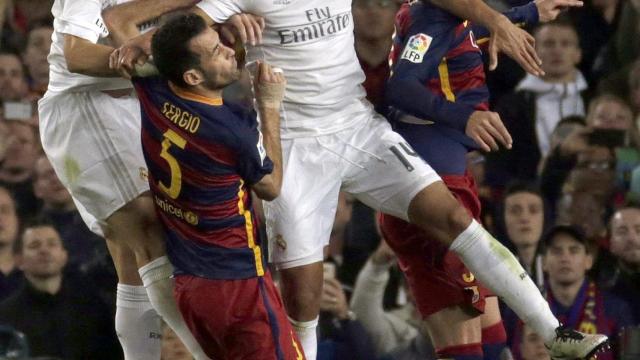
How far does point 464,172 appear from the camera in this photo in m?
7.77

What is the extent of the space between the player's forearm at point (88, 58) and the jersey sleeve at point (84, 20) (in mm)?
29

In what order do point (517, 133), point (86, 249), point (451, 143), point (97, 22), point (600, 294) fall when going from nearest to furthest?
point (97, 22)
point (451, 143)
point (600, 294)
point (86, 249)
point (517, 133)

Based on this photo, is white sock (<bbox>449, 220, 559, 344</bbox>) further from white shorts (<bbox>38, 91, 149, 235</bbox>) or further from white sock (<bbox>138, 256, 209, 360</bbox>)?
white shorts (<bbox>38, 91, 149, 235</bbox>)

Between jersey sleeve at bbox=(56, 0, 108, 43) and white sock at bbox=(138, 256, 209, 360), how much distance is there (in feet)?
2.99

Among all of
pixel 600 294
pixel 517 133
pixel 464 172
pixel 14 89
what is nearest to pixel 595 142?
pixel 517 133

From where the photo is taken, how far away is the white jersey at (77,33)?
283 inches

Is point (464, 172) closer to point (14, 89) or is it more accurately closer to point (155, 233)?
point (155, 233)

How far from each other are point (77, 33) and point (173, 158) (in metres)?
0.68

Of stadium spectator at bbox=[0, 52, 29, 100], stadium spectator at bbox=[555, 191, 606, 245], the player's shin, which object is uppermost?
the player's shin

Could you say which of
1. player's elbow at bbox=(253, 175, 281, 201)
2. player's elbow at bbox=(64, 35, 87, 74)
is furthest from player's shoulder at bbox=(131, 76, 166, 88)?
player's elbow at bbox=(253, 175, 281, 201)

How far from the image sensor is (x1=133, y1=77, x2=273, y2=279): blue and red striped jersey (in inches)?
269

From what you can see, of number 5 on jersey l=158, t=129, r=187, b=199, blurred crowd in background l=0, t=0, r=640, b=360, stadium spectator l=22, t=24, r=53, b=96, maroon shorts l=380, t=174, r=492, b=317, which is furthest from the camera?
stadium spectator l=22, t=24, r=53, b=96

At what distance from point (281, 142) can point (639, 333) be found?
1.90 metres

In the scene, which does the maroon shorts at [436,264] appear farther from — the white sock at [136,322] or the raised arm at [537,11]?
the white sock at [136,322]
